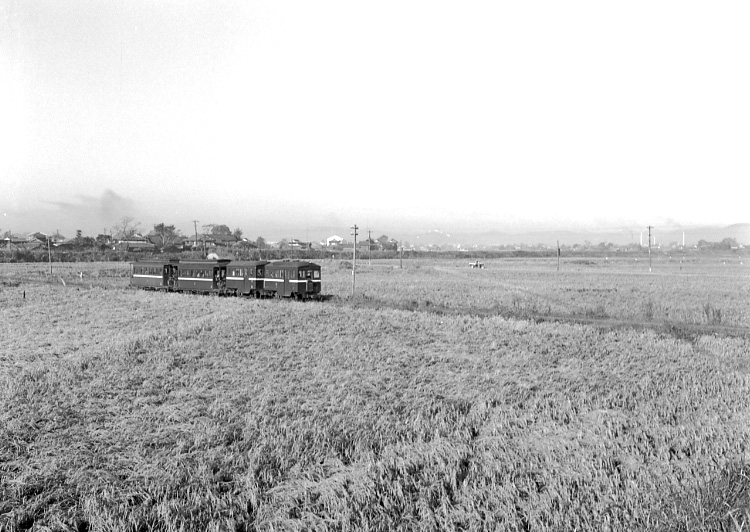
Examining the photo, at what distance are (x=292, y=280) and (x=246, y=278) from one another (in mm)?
4714

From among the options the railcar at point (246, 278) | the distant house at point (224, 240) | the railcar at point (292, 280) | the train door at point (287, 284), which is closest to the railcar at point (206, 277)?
the railcar at point (246, 278)

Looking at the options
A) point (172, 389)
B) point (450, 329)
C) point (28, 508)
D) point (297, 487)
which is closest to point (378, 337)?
point (450, 329)

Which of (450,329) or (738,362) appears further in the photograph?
(450,329)

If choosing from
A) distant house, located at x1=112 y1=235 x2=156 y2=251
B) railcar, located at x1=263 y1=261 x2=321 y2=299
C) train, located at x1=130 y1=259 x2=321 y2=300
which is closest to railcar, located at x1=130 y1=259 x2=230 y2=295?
train, located at x1=130 y1=259 x2=321 y2=300

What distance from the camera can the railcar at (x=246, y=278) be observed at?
3416cm

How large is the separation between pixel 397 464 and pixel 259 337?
1275 centimetres

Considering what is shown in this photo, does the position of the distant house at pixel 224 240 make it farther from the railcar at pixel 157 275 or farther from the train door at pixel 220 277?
the train door at pixel 220 277

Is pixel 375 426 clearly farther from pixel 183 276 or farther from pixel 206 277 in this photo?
pixel 183 276

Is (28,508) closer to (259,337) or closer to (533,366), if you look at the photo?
(259,337)

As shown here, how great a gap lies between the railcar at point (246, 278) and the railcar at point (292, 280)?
1.78 ft

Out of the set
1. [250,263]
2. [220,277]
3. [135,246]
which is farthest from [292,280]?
[135,246]

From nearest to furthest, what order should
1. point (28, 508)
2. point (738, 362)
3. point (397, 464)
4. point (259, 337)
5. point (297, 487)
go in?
point (28, 508), point (297, 487), point (397, 464), point (738, 362), point (259, 337)

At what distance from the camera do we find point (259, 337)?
1981 cm

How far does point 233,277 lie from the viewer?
3547 cm
